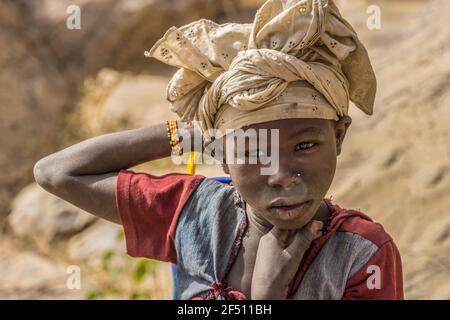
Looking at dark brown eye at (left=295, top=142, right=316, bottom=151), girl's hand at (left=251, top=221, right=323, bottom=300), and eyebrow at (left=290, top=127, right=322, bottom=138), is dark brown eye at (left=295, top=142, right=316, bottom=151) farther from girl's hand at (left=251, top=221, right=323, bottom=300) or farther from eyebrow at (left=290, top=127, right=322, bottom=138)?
girl's hand at (left=251, top=221, right=323, bottom=300)

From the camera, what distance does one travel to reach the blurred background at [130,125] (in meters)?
4.67

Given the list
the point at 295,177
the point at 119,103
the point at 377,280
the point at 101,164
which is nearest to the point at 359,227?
the point at 377,280

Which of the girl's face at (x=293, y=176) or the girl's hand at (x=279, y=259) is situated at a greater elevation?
the girl's face at (x=293, y=176)

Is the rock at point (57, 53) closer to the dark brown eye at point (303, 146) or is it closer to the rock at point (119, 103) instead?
the rock at point (119, 103)

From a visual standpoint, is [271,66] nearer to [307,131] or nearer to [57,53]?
[307,131]

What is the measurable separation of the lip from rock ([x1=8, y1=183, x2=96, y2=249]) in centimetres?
366

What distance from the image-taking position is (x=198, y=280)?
88.7 inches

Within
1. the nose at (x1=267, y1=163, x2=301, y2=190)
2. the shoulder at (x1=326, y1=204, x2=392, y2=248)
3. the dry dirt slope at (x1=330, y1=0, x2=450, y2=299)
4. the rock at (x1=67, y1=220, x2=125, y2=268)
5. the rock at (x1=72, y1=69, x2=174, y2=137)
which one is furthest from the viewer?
the rock at (x1=72, y1=69, x2=174, y2=137)

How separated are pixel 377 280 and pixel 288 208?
297 mm

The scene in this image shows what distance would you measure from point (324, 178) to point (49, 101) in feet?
15.9

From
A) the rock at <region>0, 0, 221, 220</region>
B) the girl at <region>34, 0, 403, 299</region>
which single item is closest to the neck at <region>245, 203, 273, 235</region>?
the girl at <region>34, 0, 403, 299</region>

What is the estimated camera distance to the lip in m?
2.03

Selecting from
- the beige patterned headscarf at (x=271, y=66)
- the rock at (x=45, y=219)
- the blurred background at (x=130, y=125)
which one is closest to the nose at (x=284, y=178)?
the beige patterned headscarf at (x=271, y=66)

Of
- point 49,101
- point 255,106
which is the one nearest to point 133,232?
point 255,106
